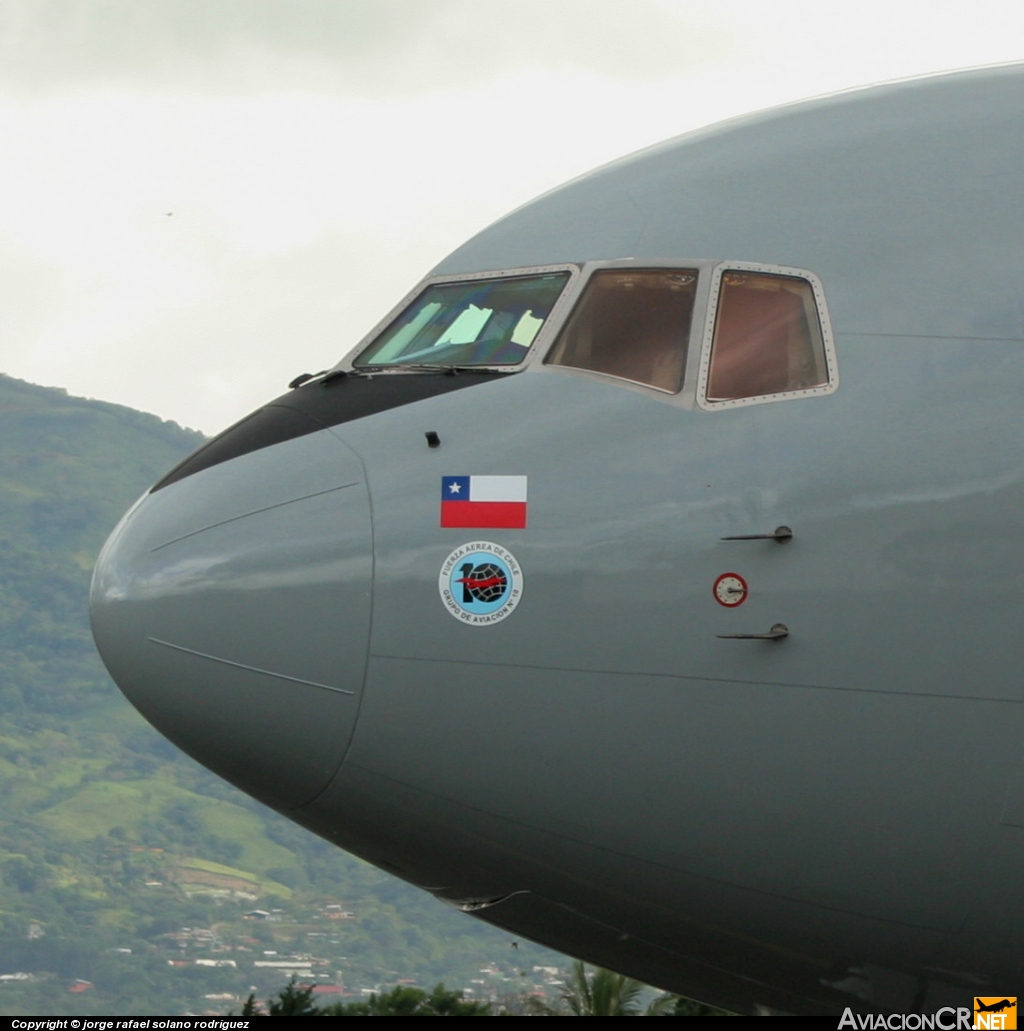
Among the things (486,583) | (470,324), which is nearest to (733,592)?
(486,583)

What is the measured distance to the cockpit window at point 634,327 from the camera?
9.38 m

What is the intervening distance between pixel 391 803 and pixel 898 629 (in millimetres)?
2821

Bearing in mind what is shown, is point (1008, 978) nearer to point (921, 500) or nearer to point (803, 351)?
point (921, 500)

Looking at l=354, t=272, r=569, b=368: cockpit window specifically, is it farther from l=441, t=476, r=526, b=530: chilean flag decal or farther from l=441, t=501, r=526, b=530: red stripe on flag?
l=441, t=501, r=526, b=530: red stripe on flag

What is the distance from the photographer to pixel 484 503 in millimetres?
9031

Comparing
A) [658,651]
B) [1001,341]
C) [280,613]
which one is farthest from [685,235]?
[280,613]

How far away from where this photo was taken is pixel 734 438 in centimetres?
901

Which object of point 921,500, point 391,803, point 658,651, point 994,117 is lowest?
point 391,803

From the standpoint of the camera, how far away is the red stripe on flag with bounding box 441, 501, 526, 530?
8.99m

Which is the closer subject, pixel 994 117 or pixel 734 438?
pixel 734 438

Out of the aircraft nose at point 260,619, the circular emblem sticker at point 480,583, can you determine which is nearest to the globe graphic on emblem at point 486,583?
Answer: the circular emblem sticker at point 480,583

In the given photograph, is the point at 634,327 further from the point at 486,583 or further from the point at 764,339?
the point at 486,583

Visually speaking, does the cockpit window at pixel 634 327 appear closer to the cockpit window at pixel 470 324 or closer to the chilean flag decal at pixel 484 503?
the cockpit window at pixel 470 324

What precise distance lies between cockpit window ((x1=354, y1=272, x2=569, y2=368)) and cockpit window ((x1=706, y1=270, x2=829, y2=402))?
3.54 ft
